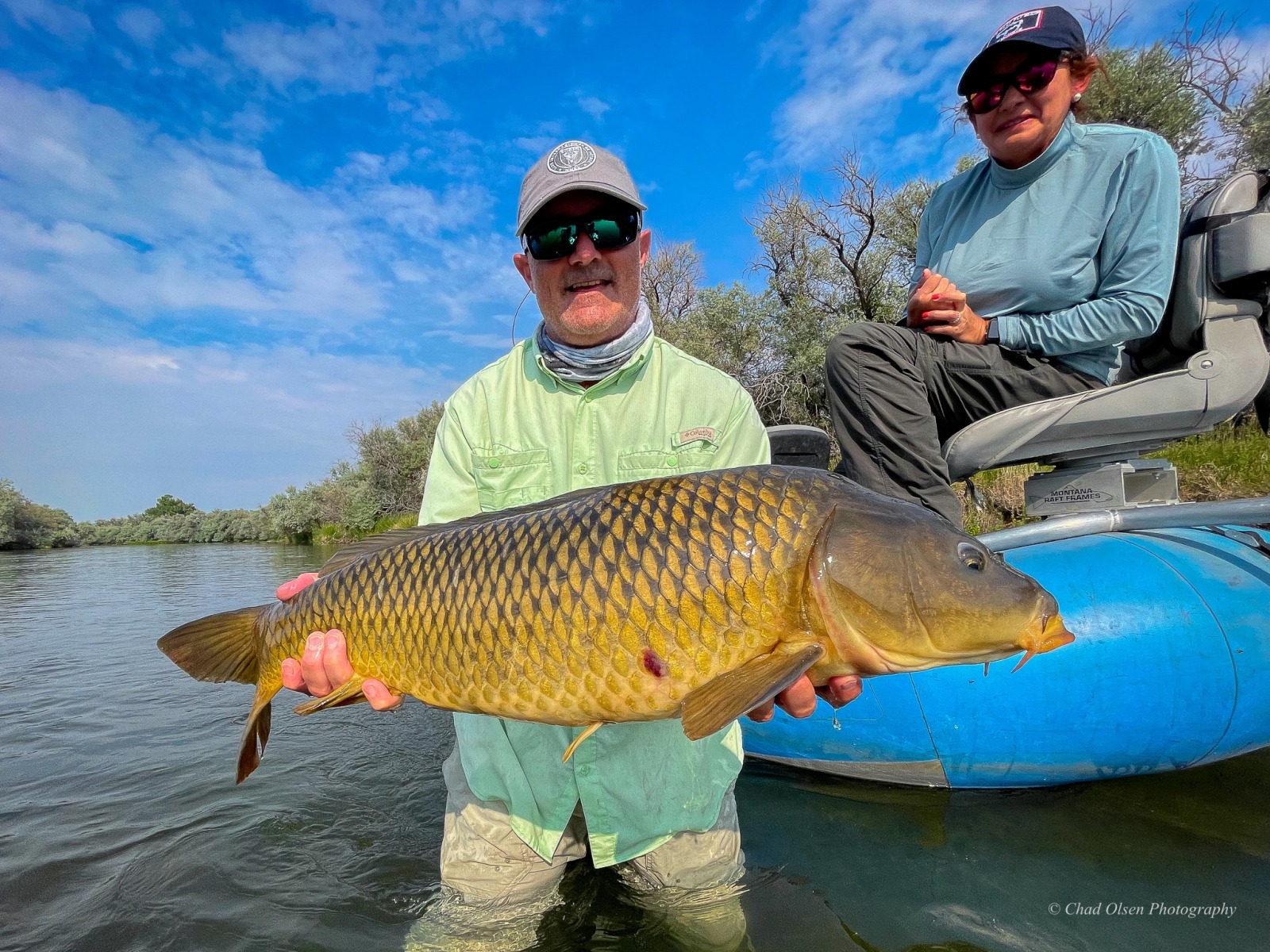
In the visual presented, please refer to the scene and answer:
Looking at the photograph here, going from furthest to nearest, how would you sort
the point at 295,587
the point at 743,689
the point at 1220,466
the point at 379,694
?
the point at 1220,466
the point at 295,587
the point at 379,694
the point at 743,689

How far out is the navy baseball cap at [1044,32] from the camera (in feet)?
8.57

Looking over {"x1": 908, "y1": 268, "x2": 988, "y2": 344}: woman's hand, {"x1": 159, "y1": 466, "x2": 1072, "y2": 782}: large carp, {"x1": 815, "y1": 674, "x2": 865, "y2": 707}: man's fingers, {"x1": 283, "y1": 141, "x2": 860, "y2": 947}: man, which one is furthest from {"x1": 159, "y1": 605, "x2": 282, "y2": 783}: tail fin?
{"x1": 908, "y1": 268, "x2": 988, "y2": 344}: woman's hand

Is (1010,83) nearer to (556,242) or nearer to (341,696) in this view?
(556,242)

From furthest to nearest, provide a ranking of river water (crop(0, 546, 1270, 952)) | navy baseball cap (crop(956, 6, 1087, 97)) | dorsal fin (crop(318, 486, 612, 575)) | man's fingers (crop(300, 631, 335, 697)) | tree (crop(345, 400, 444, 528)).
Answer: tree (crop(345, 400, 444, 528)) < navy baseball cap (crop(956, 6, 1087, 97)) < river water (crop(0, 546, 1270, 952)) < man's fingers (crop(300, 631, 335, 697)) < dorsal fin (crop(318, 486, 612, 575))

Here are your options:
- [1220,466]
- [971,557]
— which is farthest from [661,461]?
[1220,466]

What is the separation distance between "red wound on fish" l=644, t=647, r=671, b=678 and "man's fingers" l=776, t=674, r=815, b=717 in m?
0.32

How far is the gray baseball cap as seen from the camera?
88.7 inches

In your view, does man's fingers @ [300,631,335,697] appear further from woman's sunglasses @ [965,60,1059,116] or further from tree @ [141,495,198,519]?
tree @ [141,495,198,519]

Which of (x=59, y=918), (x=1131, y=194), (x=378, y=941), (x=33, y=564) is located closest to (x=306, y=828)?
(x=59, y=918)

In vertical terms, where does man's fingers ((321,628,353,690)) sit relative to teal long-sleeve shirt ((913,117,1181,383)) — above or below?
below

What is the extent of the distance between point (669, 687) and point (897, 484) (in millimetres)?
1595

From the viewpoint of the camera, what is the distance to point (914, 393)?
110 inches

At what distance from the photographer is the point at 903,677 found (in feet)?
9.61

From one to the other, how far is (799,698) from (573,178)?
1.77 metres
